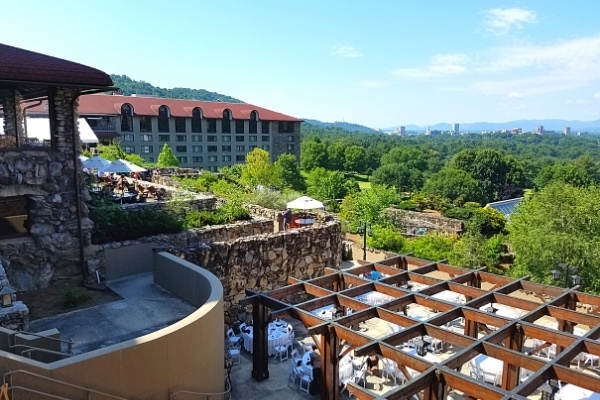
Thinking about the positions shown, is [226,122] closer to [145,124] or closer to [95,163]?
[145,124]

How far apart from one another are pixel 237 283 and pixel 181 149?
171 ft

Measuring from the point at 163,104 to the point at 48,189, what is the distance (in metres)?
53.0

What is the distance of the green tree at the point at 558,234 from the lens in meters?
17.3

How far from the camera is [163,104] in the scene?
203 feet

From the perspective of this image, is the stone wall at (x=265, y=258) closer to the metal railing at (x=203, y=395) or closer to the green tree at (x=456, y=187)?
the metal railing at (x=203, y=395)

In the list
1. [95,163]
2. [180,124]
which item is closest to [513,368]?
[95,163]

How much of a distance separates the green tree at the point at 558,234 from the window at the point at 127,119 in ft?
156

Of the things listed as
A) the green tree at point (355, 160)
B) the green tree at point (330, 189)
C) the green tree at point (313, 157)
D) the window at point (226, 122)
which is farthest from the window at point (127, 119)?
the green tree at point (355, 160)

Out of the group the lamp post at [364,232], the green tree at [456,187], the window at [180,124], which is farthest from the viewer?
the window at [180,124]

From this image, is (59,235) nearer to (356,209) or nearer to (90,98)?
(356,209)

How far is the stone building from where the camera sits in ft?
36.0

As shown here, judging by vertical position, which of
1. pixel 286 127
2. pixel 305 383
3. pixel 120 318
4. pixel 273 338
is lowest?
pixel 305 383

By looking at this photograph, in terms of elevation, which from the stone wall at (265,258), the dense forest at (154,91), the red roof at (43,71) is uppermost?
the dense forest at (154,91)

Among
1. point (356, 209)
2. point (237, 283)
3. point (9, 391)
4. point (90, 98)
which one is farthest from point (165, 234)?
point (90, 98)
